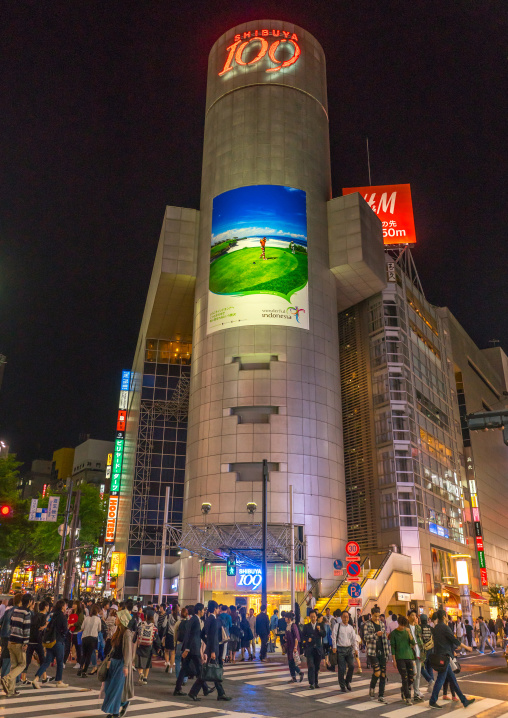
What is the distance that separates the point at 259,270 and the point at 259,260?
85cm

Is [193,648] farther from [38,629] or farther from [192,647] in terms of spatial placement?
[38,629]

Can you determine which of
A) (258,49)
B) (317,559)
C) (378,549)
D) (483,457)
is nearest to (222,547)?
(317,559)

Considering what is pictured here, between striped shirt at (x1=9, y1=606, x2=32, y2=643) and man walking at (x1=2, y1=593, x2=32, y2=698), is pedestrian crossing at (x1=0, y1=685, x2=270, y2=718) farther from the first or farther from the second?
→ striped shirt at (x1=9, y1=606, x2=32, y2=643)

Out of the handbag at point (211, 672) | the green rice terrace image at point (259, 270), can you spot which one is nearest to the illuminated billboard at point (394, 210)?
the green rice terrace image at point (259, 270)

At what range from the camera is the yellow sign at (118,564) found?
177 ft

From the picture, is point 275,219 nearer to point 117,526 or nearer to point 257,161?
point 257,161

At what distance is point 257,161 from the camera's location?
162ft

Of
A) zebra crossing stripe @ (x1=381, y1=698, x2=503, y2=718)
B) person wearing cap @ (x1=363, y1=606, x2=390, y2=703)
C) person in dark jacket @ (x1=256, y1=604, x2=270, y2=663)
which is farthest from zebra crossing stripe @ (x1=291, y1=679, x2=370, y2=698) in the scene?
person in dark jacket @ (x1=256, y1=604, x2=270, y2=663)

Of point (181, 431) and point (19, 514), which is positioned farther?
point (181, 431)

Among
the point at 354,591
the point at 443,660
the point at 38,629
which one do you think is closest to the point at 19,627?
the point at 38,629

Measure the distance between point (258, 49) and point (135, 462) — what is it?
39.3 metres

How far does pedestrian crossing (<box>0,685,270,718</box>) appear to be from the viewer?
1133cm

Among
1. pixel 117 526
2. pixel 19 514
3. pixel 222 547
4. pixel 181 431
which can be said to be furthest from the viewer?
pixel 117 526

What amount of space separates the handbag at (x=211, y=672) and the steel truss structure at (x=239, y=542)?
21.4 m
